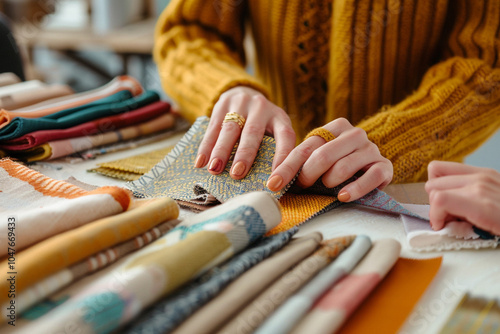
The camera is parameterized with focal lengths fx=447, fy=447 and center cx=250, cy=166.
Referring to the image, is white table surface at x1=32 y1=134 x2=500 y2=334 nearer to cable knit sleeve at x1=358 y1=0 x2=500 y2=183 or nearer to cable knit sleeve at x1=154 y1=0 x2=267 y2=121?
cable knit sleeve at x1=358 y1=0 x2=500 y2=183

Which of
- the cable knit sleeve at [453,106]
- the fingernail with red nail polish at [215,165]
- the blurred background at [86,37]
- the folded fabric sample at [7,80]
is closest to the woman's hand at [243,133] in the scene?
the fingernail with red nail polish at [215,165]

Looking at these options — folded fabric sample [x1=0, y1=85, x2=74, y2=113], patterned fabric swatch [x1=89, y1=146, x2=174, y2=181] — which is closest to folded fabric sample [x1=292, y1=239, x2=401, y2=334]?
patterned fabric swatch [x1=89, y1=146, x2=174, y2=181]

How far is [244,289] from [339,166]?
0.22 m

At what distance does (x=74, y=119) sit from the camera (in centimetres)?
67

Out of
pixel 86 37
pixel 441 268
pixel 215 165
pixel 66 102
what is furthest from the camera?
pixel 86 37

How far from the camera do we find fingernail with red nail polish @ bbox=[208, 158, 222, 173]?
50 cm

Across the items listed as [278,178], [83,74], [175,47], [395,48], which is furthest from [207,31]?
[83,74]

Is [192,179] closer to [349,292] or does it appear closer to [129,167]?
[129,167]

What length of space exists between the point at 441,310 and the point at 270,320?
0.13m

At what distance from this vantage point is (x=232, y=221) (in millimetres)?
338

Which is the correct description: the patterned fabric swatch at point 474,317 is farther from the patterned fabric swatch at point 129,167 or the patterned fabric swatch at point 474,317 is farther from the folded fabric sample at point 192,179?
the patterned fabric swatch at point 129,167

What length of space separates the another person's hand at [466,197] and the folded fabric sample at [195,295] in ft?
0.52

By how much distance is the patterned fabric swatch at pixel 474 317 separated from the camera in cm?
29

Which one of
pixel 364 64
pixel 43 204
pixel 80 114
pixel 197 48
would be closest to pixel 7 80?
pixel 80 114
